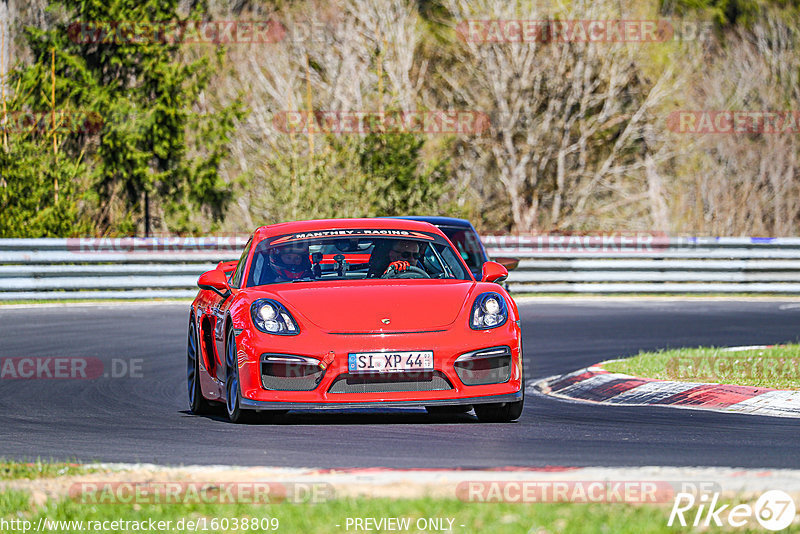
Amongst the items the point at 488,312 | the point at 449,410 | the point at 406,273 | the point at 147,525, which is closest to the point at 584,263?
the point at 449,410

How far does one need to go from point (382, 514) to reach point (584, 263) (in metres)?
19.0

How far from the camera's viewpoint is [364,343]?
8.52 metres

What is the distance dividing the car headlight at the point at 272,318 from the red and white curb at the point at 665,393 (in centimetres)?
334

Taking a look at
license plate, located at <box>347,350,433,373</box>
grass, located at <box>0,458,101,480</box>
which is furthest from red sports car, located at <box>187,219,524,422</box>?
grass, located at <box>0,458,101,480</box>

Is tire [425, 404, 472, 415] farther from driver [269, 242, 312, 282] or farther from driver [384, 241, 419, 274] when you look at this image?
driver [269, 242, 312, 282]

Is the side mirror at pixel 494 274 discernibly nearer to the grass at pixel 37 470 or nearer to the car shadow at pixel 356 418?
the car shadow at pixel 356 418

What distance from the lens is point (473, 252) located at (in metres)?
15.5

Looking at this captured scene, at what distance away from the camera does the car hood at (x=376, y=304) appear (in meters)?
8.61

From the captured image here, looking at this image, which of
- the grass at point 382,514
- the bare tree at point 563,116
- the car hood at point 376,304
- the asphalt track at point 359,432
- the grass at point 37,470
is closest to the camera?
the grass at point 382,514

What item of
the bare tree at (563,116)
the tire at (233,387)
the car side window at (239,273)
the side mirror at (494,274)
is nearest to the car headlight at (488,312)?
the side mirror at (494,274)

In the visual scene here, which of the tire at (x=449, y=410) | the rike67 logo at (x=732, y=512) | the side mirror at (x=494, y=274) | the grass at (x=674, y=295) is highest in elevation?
the side mirror at (x=494, y=274)

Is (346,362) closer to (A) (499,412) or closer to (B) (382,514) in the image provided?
(A) (499,412)

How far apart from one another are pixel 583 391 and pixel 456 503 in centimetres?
624

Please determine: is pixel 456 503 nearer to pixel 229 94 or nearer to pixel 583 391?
pixel 583 391
